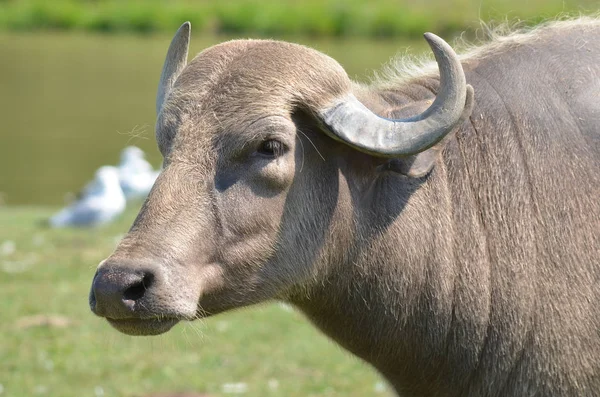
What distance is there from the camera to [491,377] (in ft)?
14.3

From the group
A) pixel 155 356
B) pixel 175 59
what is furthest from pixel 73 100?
pixel 175 59

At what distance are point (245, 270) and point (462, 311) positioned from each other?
100cm

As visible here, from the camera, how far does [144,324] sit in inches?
152

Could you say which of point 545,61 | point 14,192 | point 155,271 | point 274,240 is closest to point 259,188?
point 274,240

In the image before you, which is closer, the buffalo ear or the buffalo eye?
the buffalo eye

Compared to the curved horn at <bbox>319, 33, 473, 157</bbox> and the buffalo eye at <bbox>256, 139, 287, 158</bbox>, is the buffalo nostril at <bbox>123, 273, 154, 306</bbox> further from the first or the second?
the curved horn at <bbox>319, 33, 473, 157</bbox>

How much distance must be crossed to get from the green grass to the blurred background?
2cm

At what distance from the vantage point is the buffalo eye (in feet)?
13.4

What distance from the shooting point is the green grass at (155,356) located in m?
7.64

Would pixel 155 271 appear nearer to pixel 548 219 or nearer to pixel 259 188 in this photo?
pixel 259 188

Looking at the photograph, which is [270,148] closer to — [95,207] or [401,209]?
[401,209]

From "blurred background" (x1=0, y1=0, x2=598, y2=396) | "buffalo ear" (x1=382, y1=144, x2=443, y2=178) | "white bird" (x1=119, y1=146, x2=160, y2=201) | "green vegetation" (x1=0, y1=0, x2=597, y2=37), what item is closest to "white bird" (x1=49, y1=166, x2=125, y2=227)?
"blurred background" (x1=0, y1=0, x2=598, y2=396)

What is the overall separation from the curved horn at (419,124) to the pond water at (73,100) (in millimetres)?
11493

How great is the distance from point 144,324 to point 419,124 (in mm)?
1376
